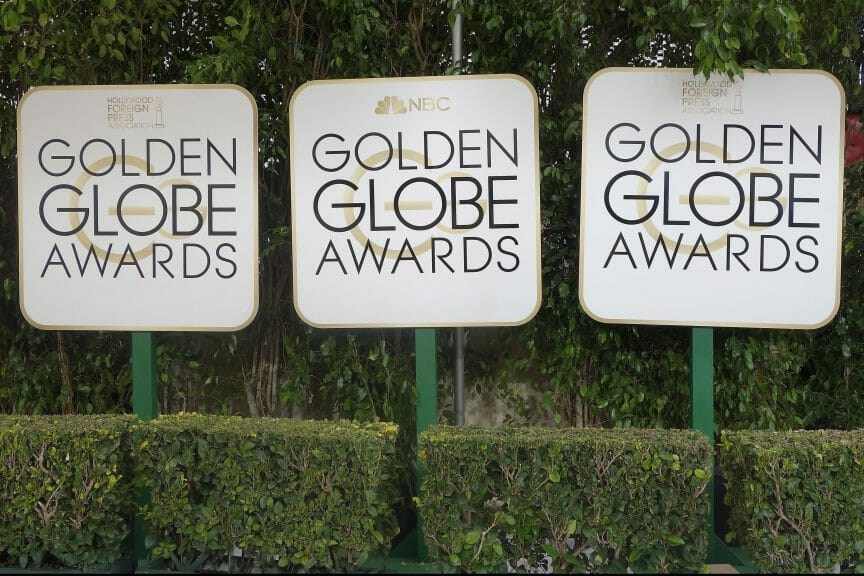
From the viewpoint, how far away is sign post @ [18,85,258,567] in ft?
13.1

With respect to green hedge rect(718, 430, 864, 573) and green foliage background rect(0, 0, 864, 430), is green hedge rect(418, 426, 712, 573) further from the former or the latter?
green foliage background rect(0, 0, 864, 430)

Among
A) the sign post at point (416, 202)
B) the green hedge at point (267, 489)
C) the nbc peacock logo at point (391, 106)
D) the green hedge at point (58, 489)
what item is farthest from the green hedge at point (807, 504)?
the green hedge at point (58, 489)

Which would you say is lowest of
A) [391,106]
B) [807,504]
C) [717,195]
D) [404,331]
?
[807,504]

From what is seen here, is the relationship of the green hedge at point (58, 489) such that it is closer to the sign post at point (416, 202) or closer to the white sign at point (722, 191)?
the sign post at point (416, 202)

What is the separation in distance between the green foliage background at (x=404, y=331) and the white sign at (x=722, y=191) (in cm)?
34

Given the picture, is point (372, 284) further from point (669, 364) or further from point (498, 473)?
point (669, 364)

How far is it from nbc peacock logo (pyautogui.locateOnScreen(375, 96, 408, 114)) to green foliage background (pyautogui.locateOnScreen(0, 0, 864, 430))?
526 mm

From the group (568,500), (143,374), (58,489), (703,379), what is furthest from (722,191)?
(58,489)

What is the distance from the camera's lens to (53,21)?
431 centimetres

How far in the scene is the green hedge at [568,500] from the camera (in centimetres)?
338

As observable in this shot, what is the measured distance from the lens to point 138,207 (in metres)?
4.00

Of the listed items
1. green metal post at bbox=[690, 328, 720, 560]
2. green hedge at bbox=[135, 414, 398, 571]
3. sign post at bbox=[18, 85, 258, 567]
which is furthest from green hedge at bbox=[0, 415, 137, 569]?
green metal post at bbox=[690, 328, 720, 560]

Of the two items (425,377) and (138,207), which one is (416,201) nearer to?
(425,377)

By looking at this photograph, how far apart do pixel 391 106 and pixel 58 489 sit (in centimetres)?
258
